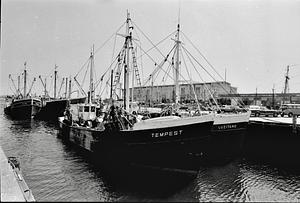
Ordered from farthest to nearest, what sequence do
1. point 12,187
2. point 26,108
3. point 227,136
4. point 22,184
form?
1. point 26,108
2. point 227,136
3. point 22,184
4. point 12,187

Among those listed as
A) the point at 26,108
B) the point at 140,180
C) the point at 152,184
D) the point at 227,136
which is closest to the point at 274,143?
the point at 227,136

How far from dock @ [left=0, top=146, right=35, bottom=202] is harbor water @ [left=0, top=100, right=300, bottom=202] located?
0.66 meters

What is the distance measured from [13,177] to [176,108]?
10.3 metres

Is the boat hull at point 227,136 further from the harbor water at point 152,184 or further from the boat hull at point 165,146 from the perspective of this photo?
the boat hull at point 165,146

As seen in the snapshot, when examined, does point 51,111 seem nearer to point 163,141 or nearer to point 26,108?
point 26,108

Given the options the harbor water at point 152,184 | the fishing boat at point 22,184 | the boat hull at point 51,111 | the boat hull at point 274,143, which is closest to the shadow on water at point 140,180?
the harbor water at point 152,184

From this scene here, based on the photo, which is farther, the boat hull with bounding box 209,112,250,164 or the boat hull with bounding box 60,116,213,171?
the boat hull with bounding box 209,112,250,164

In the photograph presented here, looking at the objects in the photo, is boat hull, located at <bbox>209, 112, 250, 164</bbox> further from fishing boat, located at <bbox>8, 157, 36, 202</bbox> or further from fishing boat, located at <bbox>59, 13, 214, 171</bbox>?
fishing boat, located at <bbox>8, 157, 36, 202</bbox>

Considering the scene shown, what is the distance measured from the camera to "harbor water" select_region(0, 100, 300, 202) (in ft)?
36.4

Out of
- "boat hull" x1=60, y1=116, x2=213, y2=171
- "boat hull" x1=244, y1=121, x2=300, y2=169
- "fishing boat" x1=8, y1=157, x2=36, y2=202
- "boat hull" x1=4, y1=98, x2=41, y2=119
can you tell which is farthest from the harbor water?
A: "boat hull" x1=4, y1=98, x2=41, y2=119

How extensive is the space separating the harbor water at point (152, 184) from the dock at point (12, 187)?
66 centimetres

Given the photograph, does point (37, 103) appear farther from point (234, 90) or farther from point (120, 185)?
point (234, 90)

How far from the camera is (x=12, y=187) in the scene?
10305mm

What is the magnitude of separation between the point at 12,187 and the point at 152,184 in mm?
5936
